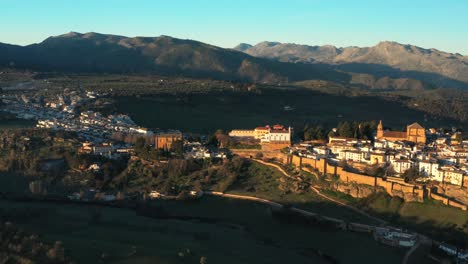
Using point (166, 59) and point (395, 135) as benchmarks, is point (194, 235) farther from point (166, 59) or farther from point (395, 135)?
point (166, 59)

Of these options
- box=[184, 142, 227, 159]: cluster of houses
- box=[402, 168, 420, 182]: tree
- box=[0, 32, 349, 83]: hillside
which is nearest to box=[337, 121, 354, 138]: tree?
box=[184, 142, 227, 159]: cluster of houses

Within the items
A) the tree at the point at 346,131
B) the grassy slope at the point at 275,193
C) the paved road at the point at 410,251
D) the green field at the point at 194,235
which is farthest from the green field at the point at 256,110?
the paved road at the point at 410,251

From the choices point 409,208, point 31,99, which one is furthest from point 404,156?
point 31,99

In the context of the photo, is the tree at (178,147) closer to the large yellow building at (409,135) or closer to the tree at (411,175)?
the large yellow building at (409,135)

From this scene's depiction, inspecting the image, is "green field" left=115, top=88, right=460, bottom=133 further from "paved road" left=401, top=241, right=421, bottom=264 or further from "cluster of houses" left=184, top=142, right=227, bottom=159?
"paved road" left=401, top=241, right=421, bottom=264

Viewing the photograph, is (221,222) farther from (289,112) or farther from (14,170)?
(289,112)

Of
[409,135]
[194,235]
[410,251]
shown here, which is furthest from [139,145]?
[410,251]

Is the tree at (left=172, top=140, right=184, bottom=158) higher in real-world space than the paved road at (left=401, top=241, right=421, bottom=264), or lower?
higher

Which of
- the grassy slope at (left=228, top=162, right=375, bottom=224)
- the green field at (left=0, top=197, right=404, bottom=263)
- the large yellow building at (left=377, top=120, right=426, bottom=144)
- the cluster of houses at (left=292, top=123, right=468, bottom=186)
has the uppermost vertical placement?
the large yellow building at (left=377, top=120, right=426, bottom=144)
